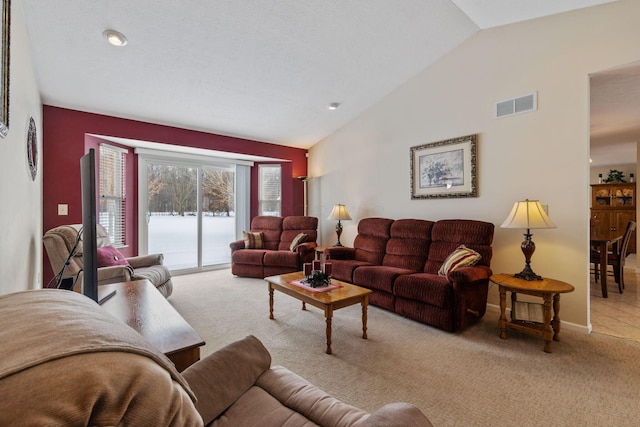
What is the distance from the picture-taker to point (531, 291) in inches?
98.0

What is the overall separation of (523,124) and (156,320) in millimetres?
3824

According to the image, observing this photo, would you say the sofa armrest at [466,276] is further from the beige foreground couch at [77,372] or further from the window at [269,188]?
the window at [269,188]

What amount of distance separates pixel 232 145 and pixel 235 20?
267 centimetres

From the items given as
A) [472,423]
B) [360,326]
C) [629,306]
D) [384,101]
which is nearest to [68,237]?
[360,326]

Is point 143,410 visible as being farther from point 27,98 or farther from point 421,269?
point 421,269

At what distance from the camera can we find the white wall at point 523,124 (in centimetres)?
276

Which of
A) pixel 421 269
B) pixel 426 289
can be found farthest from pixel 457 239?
pixel 426 289

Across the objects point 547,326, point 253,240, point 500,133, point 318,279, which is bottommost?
point 547,326

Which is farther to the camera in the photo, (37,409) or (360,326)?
(360,326)

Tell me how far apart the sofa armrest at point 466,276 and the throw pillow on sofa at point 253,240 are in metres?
3.54

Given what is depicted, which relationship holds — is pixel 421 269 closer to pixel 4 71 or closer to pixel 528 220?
pixel 528 220

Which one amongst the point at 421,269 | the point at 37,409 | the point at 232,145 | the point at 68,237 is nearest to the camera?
the point at 37,409

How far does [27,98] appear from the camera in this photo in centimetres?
245

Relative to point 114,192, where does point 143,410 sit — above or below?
below
